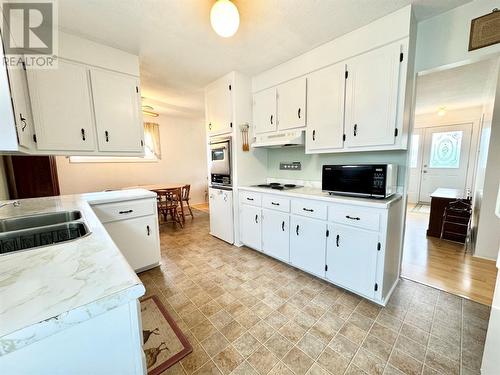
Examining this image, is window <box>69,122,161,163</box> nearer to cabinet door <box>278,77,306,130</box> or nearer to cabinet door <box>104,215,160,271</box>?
cabinet door <box>104,215,160,271</box>

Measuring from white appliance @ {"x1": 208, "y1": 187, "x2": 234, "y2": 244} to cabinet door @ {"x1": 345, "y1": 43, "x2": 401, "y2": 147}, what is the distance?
1.79m

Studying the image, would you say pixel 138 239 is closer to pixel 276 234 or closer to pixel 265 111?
pixel 276 234

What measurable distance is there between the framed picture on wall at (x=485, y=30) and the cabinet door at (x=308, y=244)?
1.90 metres

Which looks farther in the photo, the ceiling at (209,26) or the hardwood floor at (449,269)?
the hardwood floor at (449,269)

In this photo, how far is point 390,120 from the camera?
1.80 m

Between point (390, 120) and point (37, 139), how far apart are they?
3.22 metres

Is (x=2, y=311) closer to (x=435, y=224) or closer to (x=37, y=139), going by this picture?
(x=37, y=139)

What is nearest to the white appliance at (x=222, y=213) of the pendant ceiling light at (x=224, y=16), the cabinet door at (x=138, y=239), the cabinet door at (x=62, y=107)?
the cabinet door at (x=138, y=239)

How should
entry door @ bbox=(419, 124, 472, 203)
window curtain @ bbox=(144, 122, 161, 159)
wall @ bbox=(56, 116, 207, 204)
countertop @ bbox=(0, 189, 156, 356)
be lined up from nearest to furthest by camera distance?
countertop @ bbox=(0, 189, 156, 356), wall @ bbox=(56, 116, 207, 204), entry door @ bbox=(419, 124, 472, 203), window curtain @ bbox=(144, 122, 161, 159)

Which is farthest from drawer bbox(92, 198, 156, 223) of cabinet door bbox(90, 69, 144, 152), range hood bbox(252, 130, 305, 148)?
range hood bbox(252, 130, 305, 148)

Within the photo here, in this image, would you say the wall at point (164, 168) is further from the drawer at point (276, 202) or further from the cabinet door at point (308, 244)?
the cabinet door at point (308, 244)

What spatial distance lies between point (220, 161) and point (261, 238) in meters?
1.29

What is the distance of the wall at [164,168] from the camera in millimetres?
4203

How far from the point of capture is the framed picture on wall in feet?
5.04
